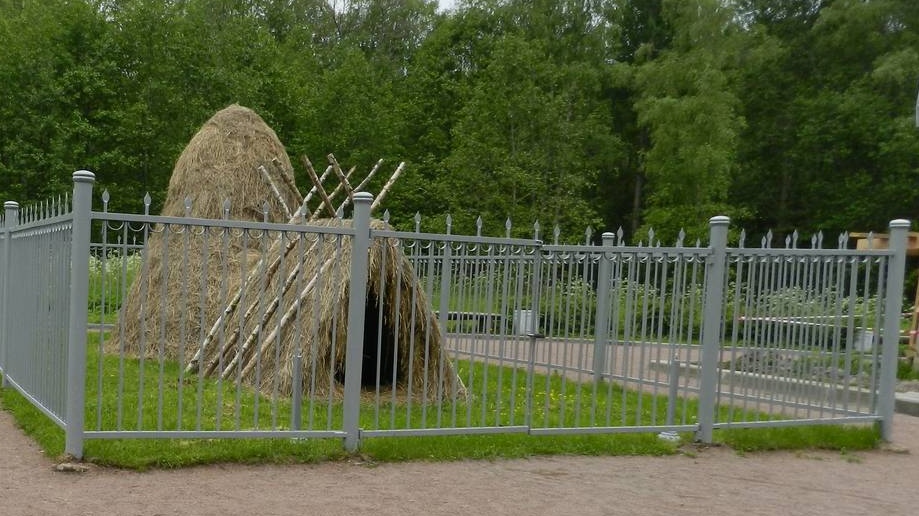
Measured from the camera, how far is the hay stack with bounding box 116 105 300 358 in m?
12.5

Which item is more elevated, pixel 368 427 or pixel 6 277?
pixel 6 277

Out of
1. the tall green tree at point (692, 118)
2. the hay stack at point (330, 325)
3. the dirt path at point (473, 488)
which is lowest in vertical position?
the dirt path at point (473, 488)

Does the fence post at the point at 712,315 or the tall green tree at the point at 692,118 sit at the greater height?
the tall green tree at the point at 692,118

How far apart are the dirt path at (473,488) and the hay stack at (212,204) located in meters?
4.70

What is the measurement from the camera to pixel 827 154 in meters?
35.5

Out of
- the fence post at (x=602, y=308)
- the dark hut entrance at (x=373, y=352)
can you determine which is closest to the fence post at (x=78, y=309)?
the dark hut entrance at (x=373, y=352)

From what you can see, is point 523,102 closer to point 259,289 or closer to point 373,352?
point 373,352

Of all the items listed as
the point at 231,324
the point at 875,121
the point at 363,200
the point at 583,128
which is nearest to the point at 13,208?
the point at 231,324

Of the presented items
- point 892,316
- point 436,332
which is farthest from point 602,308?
point 892,316

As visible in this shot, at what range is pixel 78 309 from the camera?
6.41 meters

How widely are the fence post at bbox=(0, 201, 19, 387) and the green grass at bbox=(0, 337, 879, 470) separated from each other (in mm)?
415

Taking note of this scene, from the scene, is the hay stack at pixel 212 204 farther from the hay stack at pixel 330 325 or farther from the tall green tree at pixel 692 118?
the tall green tree at pixel 692 118

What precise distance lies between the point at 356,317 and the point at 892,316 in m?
5.06

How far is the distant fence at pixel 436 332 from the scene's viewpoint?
22.8 ft
